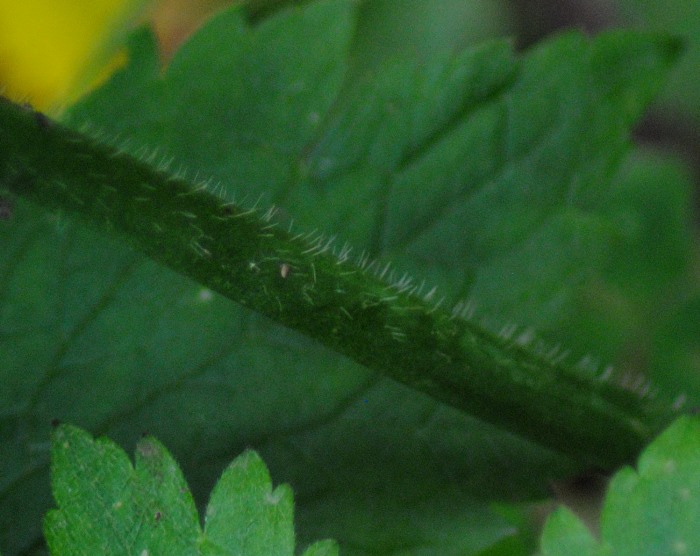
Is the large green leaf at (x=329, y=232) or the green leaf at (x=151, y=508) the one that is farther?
the large green leaf at (x=329, y=232)

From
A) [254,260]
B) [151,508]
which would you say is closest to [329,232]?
[254,260]

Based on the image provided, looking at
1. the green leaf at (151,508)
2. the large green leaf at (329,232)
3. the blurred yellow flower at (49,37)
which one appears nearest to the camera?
the green leaf at (151,508)

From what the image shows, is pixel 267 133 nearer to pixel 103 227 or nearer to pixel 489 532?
pixel 103 227

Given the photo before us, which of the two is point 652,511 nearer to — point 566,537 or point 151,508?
point 566,537

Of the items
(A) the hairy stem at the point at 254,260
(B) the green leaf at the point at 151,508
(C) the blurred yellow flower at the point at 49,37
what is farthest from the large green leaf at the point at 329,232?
(C) the blurred yellow flower at the point at 49,37

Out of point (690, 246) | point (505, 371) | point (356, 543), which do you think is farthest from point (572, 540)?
point (690, 246)

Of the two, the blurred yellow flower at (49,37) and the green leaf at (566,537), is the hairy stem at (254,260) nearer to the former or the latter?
the green leaf at (566,537)

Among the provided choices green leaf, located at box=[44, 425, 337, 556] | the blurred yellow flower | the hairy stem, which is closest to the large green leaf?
the hairy stem
